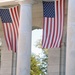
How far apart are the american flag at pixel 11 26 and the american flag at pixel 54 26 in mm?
3944

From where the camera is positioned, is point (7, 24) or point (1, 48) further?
point (1, 48)

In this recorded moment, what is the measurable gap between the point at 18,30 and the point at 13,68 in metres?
11.7

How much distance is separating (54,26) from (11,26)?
5830mm

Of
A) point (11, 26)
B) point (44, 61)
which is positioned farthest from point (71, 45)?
point (44, 61)

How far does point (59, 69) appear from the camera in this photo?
46094 mm

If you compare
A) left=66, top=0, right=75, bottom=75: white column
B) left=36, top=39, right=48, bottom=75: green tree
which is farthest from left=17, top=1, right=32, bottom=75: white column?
left=36, top=39, right=48, bottom=75: green tree

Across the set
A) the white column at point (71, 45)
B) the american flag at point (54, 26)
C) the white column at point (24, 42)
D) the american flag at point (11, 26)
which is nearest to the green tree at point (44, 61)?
the american flag at point (11, 26)

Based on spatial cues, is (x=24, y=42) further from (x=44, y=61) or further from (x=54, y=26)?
(x=44, y=61)

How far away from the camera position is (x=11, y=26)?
4141 centimetres

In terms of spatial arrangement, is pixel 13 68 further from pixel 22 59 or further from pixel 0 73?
pixel 22 59

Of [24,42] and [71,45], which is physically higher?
[71,45]

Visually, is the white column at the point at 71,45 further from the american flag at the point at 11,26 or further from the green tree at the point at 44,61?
the green tree at the point at 44,61

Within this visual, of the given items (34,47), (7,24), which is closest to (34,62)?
(34,47)

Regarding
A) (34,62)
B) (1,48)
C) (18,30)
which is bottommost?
(34,62)
